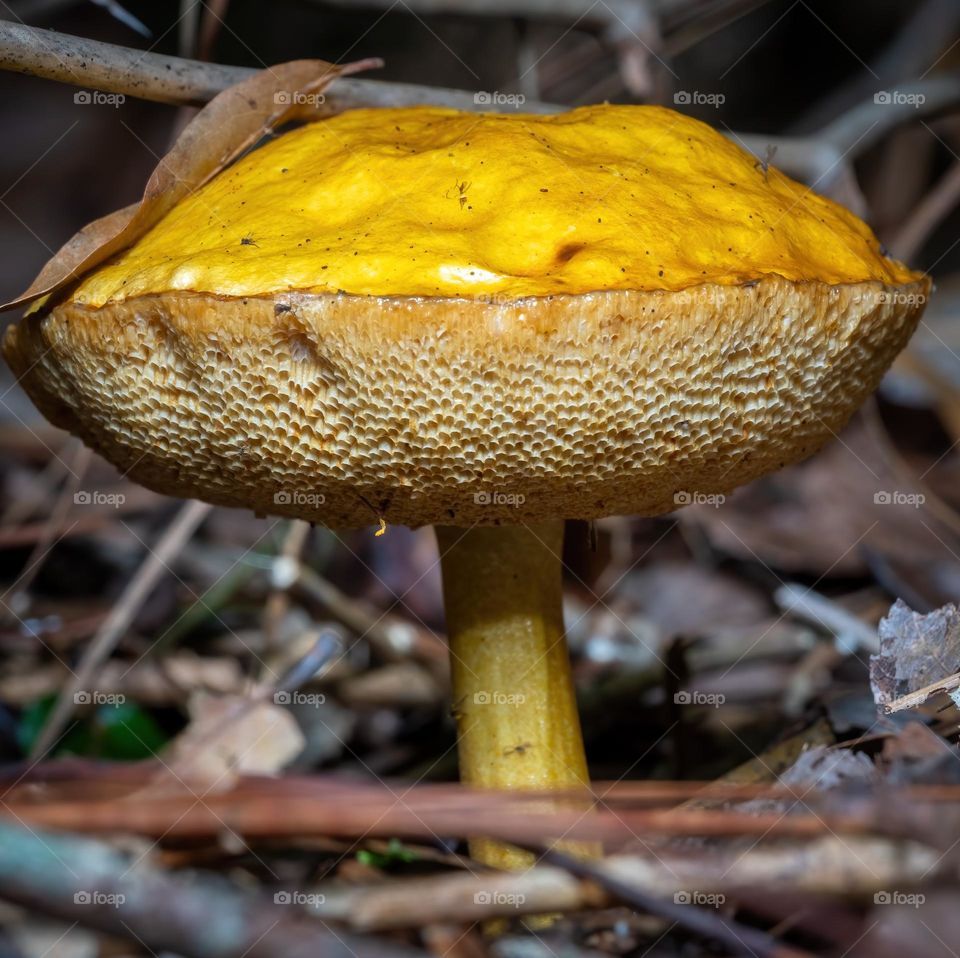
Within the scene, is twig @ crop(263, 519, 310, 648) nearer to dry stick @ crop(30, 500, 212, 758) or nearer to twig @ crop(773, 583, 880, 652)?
dry stick @ crop(30, 500, 212, 758)

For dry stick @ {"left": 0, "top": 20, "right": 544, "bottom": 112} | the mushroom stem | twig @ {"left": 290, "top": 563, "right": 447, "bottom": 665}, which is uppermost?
dry stick @ {"left": 0, "top": 20, "right": 544, "bottom": 112}

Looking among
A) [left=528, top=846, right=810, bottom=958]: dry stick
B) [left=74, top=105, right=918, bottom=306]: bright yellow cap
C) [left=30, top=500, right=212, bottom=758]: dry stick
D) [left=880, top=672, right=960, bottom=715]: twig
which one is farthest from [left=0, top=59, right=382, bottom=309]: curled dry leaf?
[left=880, top=672, right=960, bottom=715]: twig

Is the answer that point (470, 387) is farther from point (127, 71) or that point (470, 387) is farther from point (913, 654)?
Answer: point (127, 71)

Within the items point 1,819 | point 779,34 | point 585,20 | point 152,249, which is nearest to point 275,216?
point 152,249

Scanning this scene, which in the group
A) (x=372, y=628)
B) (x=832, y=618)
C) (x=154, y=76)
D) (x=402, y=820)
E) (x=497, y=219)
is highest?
(x=154, y=76)

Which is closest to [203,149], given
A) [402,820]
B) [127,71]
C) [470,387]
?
[127,71]

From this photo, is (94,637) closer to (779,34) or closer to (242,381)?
(242,381)
